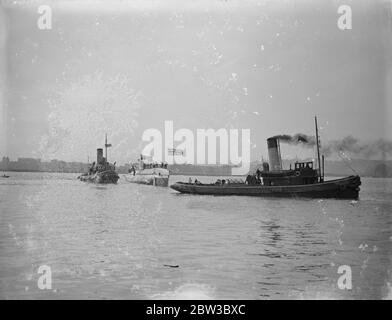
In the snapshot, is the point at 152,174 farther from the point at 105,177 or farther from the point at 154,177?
the point at 105,177

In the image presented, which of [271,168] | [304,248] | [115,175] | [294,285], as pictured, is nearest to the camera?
[294,285]

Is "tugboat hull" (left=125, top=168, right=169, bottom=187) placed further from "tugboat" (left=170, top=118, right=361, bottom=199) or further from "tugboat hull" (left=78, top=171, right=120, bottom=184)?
"tugboat" (left=170, top=118, right=361, bottom=199)

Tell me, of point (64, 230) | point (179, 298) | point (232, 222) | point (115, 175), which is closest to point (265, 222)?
point (232, 222)

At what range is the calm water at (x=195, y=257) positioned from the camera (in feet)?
21.6

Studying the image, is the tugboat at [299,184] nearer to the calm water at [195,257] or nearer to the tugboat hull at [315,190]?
the tugboat hull at [315,190]

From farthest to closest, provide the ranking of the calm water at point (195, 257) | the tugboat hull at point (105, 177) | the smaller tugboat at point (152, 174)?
the tugboat hull at point (105, 177) < the smaller tugboat at point (152, 174) < the calm water at point (195, 257)

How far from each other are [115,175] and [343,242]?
36018 mm

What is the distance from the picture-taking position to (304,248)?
9477 millimetres

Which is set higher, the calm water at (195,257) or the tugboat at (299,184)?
the tugboat at (299,184)

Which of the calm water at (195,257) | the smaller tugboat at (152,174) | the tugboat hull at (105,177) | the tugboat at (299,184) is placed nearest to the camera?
the calm water at (195,257)

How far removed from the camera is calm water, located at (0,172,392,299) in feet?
21.6

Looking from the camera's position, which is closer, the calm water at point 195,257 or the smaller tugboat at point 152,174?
the calm water at point 195,257

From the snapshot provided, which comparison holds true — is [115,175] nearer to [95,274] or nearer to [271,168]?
[271,168]

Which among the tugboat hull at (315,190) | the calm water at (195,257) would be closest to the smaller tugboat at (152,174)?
the tugboat hull at (315,190)
